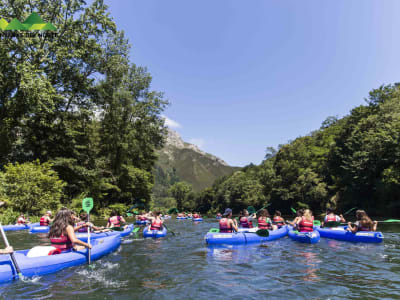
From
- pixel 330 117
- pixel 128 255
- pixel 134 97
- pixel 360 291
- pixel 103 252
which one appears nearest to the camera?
pixel 360 291

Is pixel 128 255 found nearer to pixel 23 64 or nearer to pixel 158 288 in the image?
pixel 158 288

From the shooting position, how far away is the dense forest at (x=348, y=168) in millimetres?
28339

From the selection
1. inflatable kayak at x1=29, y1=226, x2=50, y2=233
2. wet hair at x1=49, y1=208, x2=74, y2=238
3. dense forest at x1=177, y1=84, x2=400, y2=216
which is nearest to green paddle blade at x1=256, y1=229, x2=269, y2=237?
wet hair at x1=49, y1=208, x2=74, y2=238

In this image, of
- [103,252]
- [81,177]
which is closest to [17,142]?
[81,177]

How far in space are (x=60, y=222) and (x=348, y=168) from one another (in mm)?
33138

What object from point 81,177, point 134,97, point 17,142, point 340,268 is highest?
point 134,97

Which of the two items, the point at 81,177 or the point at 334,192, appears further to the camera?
the point at 334,192

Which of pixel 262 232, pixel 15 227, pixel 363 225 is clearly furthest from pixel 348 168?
pixel 15 227

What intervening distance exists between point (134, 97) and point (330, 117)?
165 ft

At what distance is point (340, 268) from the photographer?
6.82 meters

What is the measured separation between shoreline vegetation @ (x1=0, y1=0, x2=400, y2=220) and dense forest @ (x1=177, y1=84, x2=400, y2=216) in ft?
0.44

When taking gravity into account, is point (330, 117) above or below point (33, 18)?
above

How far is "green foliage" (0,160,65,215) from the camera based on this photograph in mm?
17172

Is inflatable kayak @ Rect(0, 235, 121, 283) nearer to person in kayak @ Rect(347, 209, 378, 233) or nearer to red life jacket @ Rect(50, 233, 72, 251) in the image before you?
red life jacket @ Rect(50, 233, 72, 251)
